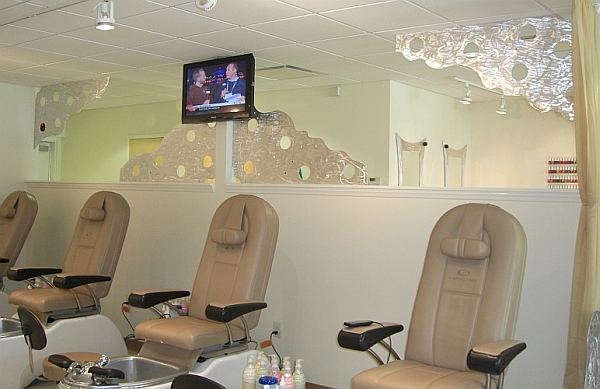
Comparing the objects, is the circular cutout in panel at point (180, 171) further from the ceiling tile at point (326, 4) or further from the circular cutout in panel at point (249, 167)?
the ceiling tile at point (326, 4)

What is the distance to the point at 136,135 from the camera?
8.57 m

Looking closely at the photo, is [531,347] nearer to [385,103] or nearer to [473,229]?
[473,229]

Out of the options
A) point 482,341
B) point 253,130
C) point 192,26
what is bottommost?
point 482,341

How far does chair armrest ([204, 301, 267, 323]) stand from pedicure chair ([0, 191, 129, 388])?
50.0 inches

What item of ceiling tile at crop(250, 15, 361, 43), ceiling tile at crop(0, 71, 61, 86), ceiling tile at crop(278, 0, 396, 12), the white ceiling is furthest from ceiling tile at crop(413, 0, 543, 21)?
ceiling tile at crop(0, 71, 61, 86)

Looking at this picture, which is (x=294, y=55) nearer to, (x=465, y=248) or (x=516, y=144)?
(x=465, y=248)

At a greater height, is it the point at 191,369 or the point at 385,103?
the point at 385,103

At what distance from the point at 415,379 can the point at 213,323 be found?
4.48 feet

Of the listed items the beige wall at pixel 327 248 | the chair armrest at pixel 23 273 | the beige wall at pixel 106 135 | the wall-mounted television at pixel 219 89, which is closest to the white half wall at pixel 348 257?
the beige wall at pixel 327 248

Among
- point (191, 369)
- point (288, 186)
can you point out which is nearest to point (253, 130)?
point (288, 186)

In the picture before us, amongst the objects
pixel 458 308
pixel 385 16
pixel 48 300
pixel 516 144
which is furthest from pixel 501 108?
pixel 48 300

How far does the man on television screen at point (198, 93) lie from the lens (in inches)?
206

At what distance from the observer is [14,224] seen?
5.64 metres

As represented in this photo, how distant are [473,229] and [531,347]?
898 mm
